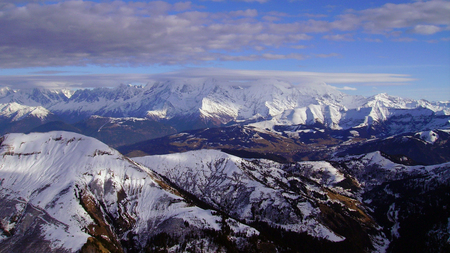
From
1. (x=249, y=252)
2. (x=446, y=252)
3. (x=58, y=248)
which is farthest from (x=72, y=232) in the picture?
(x=446, y=252)

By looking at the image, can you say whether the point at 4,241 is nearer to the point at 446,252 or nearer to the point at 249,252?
the point at 249,252

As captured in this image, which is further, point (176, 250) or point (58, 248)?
point (176, 250)

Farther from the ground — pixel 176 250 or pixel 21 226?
pixel 21 226

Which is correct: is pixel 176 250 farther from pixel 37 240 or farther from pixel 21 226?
pixel 21 226

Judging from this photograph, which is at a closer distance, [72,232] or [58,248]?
[58,248]

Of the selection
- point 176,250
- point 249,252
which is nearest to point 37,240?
point 176,250

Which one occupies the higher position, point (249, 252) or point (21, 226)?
point (21, 226)

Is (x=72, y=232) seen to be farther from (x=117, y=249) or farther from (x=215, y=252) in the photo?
(x=215, y=252)
